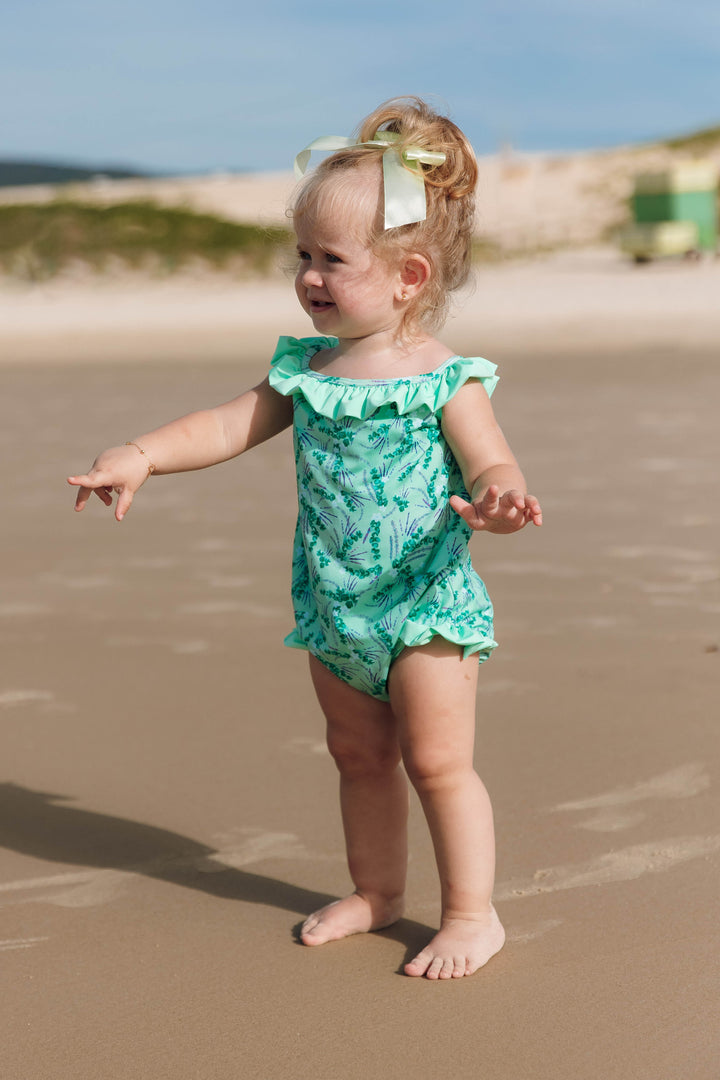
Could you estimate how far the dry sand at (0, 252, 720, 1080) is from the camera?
2074 millimetres

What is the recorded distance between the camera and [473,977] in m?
2.26

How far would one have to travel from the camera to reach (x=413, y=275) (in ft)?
7.51

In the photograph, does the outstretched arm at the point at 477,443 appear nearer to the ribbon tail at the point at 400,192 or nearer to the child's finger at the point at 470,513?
the child's finger at the point at 470,513

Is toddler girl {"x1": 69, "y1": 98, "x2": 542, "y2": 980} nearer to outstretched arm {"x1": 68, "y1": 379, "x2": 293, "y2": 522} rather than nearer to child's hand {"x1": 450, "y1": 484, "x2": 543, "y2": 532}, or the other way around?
outstretched arm {"x1": 68, "y1": 379, "x2": 293, "y2": 522}

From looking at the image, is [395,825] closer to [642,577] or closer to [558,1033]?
[558,1033]

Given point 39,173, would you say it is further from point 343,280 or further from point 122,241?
point 343,280

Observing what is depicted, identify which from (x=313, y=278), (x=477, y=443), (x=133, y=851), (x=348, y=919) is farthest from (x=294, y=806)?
(x=313, y=278)

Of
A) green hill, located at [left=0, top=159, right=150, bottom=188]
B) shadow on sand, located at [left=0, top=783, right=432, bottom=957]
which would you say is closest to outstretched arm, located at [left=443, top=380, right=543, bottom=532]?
shadow on sand, located at [left=0, top=783, right=432, bottom=957]

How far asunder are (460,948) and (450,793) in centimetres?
26

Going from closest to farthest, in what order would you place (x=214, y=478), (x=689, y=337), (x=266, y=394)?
(x=266, y=394), (x=214, y=478), (x=689, y=337)

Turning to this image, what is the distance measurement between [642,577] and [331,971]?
2698mm

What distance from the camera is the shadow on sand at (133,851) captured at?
260 centimetres

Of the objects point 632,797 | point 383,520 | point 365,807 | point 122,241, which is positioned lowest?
point 632,797

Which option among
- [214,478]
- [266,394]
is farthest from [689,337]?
[266,394]
